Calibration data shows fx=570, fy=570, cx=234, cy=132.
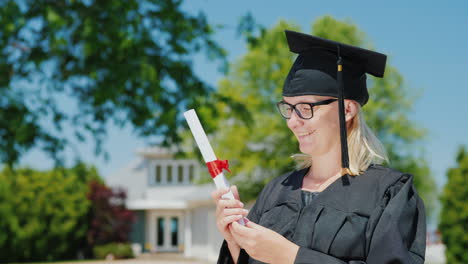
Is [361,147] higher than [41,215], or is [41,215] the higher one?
[361,147]

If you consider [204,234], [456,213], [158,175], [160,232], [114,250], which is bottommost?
[114,250]

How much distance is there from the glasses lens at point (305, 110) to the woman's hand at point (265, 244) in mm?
598

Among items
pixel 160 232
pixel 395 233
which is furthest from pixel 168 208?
Result: pixel 395 233

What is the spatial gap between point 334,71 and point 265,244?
941 millimetres

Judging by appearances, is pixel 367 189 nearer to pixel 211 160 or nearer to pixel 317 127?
pixel 317 127

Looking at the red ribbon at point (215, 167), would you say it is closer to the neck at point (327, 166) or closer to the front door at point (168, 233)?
the neck at point (327, 166)

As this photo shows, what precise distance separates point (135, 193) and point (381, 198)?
120 ft

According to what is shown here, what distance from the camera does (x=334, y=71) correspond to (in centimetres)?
280

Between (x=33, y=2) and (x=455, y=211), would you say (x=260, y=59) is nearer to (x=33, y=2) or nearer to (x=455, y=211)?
(x=455, y=211)

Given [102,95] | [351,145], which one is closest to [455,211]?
[102,95]

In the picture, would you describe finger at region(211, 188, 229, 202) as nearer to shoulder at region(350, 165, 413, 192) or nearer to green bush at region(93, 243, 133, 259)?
shoulder at region(350, 165, 413, 192)

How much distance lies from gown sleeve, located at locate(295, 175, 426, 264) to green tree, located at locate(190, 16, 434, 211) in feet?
74.9

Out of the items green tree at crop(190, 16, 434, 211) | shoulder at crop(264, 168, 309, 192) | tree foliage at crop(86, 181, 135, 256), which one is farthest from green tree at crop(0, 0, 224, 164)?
tree foliage at crop(86, 181, 135, 256)

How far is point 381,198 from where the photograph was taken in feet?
8.38
